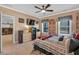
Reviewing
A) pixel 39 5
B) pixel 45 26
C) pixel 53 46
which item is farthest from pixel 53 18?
pixel 53 46

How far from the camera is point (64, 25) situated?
227 centimetres

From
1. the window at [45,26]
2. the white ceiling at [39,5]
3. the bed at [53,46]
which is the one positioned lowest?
the bed at [53,46]

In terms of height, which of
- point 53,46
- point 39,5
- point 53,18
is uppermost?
point 39,5

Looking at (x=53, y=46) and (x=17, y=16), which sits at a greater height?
(x=17, y=16)

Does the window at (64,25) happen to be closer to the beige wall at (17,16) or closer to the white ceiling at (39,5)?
the white ceiling at (39,5)

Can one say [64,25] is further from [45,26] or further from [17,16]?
[17,16]

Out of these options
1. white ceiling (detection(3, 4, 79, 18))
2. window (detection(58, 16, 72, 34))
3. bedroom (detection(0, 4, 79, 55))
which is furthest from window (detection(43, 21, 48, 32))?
window (detection(58, 16, 72, 34))

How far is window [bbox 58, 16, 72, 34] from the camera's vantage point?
7.19 feet

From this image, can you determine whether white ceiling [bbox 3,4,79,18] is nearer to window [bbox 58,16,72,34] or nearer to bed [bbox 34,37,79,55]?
window [bbox 58,16,72,34]

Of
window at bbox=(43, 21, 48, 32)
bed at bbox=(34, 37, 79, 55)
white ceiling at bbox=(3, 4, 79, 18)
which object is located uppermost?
white ceiling at bbox=(3, 4, 79, 18)

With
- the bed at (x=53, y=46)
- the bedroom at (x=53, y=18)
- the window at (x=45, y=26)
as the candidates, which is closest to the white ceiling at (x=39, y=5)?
the bedroom at (x=53, y=18)

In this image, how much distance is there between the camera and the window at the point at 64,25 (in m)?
2.19
